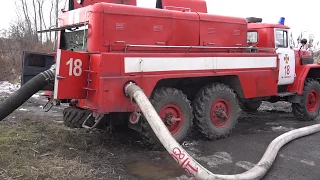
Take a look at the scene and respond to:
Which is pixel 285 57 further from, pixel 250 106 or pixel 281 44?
pixel 250 106

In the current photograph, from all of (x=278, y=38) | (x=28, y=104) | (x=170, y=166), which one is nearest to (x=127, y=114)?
(x=170, y=166)

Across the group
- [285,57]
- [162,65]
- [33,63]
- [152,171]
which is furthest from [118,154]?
[285,57]

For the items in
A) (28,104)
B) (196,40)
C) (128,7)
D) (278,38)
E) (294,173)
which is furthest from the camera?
(28,104)

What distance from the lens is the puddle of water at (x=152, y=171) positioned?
4770 millimetres

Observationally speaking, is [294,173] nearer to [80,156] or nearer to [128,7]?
[80,156]

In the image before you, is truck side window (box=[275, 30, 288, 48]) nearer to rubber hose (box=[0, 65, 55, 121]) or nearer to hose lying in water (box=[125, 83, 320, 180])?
hose lying in water (box=[125, 83, 320, 180])

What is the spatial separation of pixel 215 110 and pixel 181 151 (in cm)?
259

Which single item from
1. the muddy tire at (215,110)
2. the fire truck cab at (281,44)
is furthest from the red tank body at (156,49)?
the fire truck cab at (281,44)

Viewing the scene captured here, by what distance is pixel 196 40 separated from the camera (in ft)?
21.8

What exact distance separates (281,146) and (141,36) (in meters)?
3.07

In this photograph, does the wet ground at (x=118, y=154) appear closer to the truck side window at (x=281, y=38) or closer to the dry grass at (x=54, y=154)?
the dry grass at (x=54, y=154)

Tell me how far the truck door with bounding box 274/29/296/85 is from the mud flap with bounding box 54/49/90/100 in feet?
15.6

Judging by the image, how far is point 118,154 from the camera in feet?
18.6

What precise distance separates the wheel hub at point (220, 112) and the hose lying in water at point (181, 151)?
3.91 feet
